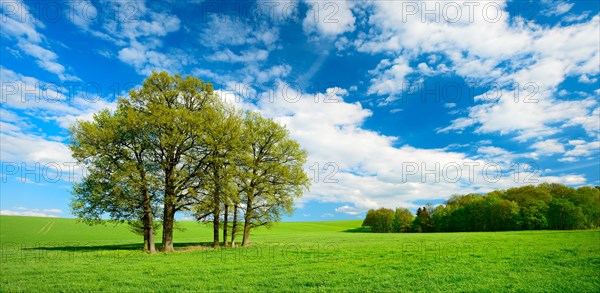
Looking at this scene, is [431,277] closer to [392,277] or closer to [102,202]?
[392,277]

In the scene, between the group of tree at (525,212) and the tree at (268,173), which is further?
the group of tree at (525,212)

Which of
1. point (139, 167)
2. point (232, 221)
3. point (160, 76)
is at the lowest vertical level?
point (232, 221)

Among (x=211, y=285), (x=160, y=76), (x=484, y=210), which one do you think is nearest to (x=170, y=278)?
(x=211, y=285)

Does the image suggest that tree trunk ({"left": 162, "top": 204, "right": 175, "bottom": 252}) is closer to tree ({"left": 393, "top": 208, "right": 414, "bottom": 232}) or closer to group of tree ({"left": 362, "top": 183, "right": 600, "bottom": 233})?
group of tree ({"left": 362, "top": 183, "right": 600, "bottom": 233})

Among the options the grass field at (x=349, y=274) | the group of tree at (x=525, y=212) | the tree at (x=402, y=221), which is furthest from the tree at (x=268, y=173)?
the tree at (x=402, y=221)

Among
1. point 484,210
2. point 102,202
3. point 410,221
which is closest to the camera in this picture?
point 102,202

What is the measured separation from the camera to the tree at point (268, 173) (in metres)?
35.6

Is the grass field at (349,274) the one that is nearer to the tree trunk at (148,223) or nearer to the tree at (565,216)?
the tree trunk at (148,223)

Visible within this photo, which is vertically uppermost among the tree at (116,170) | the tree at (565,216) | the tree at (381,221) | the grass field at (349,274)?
the tree at (116,170)

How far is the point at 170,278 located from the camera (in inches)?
580

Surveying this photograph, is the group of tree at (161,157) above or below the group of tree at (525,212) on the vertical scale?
above

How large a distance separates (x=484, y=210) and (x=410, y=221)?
103 feet

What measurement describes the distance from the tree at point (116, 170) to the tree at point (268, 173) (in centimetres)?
986

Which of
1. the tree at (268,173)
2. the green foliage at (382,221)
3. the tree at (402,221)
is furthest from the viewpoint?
the green foliage at (382,221)
